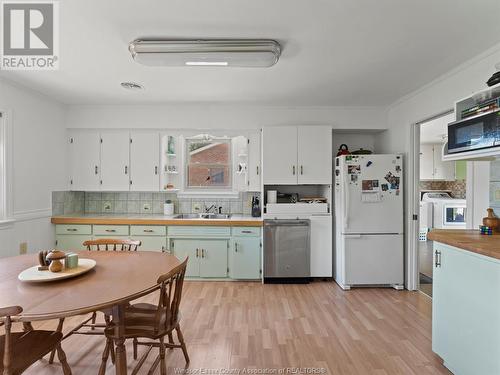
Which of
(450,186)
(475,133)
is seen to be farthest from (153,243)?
(450,186)

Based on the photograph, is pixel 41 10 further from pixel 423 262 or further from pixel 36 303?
pixel 423 262

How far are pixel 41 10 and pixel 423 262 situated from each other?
598cm

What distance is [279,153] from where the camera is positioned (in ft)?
12.9

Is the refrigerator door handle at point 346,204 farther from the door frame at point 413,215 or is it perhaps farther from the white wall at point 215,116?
the white wall at point 215,116

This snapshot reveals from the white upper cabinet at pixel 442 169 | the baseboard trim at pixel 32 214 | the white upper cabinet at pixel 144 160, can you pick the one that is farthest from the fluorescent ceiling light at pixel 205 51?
the white upper cabinet at pixel 442 169

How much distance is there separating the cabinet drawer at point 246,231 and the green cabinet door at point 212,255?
20cm

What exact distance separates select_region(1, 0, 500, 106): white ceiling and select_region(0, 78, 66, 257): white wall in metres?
0.29

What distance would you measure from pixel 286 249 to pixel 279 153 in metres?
1.33

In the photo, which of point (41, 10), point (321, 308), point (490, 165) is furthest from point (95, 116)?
point (490, 165)

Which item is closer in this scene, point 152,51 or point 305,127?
point 152,51

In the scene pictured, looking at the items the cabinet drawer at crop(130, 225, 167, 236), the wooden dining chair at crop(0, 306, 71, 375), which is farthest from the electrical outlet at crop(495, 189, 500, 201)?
the cabinet drawer at crop(130, 225, 167, 236)

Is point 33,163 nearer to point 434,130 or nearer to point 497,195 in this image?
point 497,195

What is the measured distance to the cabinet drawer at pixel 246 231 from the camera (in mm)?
3838

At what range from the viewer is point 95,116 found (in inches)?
161
